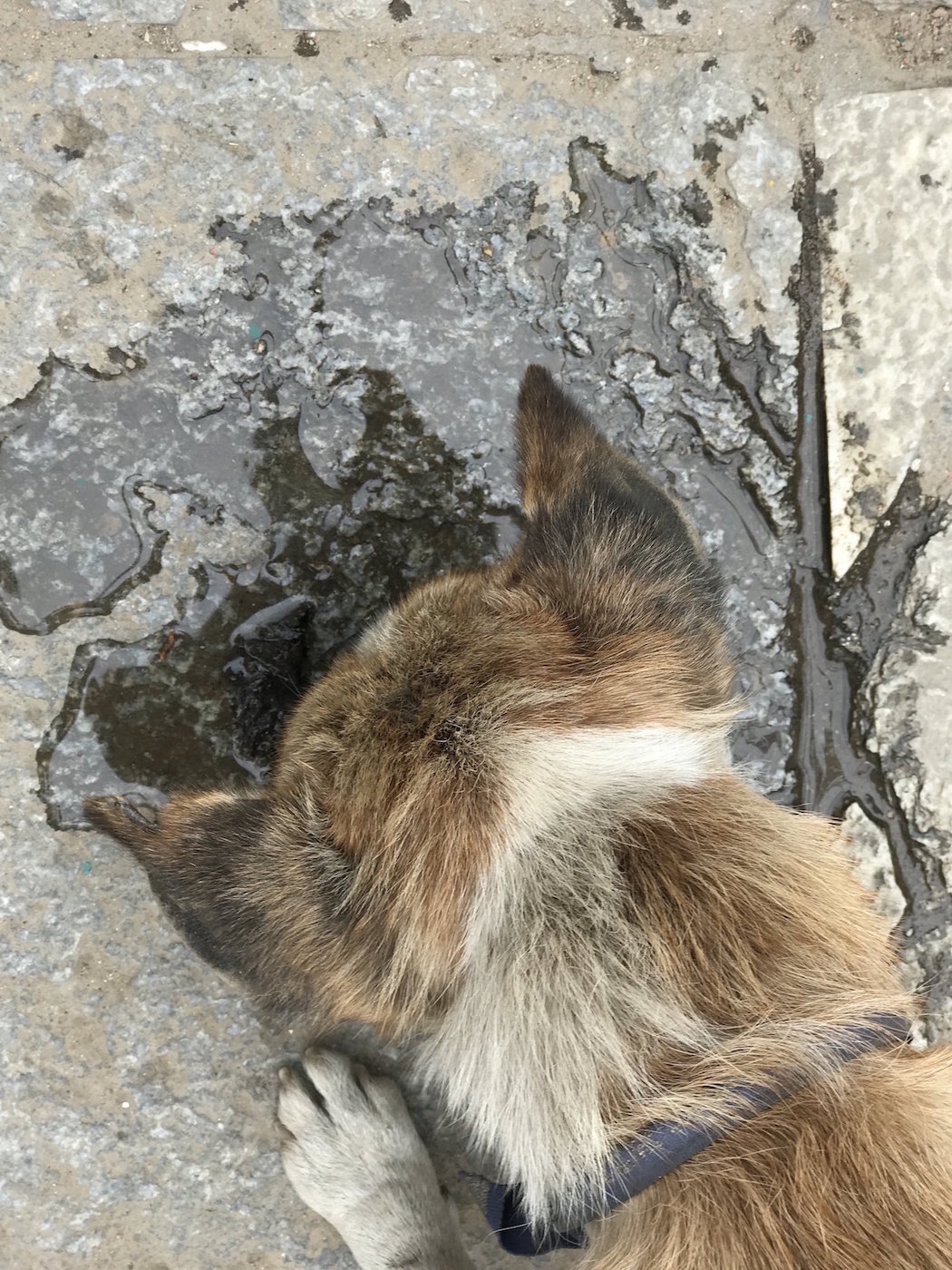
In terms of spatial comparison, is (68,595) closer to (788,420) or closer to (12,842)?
(12,842)

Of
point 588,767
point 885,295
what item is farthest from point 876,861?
point 885,295

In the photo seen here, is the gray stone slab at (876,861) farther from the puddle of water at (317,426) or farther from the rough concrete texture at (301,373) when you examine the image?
the puddle of water at (317,426)

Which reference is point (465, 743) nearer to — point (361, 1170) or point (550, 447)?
point (550, 447)

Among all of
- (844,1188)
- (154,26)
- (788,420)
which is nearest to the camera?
(844,1188)

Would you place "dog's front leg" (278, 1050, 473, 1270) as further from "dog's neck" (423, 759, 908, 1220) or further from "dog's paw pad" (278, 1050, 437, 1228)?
"dog's neck" (423, 759, 908, 1220)

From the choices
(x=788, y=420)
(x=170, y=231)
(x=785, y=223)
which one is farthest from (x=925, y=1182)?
(x=170, y=231)
